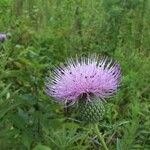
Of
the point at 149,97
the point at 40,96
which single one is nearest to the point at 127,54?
the point at 149,97

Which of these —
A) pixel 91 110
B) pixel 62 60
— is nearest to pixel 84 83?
pixel 91 110

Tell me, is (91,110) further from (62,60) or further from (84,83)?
(62,60)

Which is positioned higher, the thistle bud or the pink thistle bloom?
the pink thistle bloom

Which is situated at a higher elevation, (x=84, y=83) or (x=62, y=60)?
(x=62, y=60)

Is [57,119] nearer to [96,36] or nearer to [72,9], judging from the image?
[96,36]
